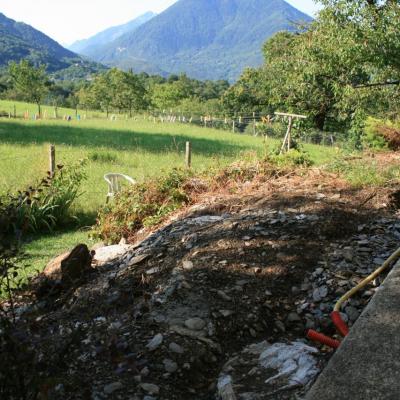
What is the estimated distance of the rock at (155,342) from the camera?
8.70 ft

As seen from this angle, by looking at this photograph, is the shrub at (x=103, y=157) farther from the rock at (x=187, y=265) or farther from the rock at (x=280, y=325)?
the rock at (x=280, y=325)

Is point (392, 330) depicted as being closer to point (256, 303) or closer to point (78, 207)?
point (256, 303)

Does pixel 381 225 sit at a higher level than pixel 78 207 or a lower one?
higher

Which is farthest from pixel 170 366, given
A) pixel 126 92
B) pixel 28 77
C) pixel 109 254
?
pixel 126 92

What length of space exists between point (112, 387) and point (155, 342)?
40 centimetres

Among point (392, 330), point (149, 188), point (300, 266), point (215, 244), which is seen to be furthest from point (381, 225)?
point (149, 188)

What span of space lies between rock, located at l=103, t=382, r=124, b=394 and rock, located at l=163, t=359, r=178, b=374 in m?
0.26

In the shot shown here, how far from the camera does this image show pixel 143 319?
295 centimetres

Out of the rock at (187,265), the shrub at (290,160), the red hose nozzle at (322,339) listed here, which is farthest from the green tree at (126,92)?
the red hose nozzle at (322,339)

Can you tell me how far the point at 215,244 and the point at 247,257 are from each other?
0.36 metres

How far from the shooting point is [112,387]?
2355 mm

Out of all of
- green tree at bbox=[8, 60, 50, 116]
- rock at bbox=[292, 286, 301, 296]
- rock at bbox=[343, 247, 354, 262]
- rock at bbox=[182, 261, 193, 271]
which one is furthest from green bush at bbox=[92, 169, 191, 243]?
green tree at bbox=[8, 60, 50, 116]

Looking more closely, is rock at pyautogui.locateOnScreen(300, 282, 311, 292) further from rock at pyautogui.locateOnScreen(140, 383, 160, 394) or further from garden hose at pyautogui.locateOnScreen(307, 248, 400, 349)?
rock at pyautogui.locateOnScreen(140, 383, 160, 394)

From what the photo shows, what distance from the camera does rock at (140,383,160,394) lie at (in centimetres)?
235
